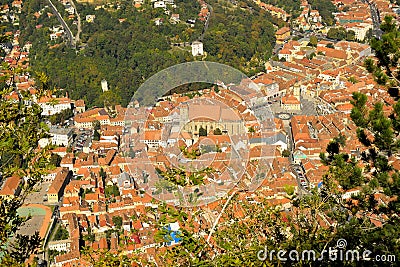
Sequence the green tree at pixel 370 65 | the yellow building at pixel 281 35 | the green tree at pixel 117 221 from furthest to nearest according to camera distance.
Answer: the yellow building at pixel 281 35 < the green tree at pixel 117 221 < the green tree at pixel 370 65

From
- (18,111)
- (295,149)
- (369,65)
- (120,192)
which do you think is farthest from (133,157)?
(18,111)

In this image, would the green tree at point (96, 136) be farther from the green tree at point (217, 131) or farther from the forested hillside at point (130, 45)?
the green tree at point (217, 131)

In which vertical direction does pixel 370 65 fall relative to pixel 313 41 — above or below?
below

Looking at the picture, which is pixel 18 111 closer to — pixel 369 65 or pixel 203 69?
pixel 369 65

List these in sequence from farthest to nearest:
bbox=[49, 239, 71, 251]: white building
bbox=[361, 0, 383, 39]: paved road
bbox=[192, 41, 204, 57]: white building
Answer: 1. bbox=[361, 0, 383, 39]: paved road
2. bbox=[192, 41, 204, 57]: white building
3. bbox=[49, 239, 71, 251]: white building

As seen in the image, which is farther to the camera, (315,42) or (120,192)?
(315,42)

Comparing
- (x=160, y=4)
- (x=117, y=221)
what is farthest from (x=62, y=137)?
(x=160, y=4)

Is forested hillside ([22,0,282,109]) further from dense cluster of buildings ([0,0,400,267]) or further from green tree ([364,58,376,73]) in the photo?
green tree ([364,58,376,73])

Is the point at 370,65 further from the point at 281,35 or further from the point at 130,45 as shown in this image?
the point at 281,35

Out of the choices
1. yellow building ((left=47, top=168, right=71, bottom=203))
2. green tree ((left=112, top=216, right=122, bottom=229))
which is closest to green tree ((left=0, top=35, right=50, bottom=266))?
green tree ((left=112, top=216, right=122, bottom=229))

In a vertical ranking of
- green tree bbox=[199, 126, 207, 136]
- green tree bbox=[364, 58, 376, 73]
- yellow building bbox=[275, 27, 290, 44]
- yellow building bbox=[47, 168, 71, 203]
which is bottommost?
yellow building bbox=[47, 168, 71, 203]

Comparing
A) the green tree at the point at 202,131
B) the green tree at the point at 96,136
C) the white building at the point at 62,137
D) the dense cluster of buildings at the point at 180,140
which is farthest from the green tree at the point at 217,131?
the white building at the point at 62,137
